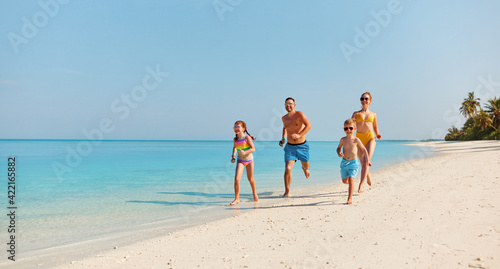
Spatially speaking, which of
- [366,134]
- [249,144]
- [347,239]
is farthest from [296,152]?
[347,239]

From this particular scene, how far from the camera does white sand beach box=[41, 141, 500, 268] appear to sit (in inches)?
118

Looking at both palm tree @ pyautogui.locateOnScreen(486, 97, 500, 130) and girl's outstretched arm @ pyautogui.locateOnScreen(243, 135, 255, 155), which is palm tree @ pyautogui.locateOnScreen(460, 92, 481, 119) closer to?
palm tree @ pyautogui.locateOnScreen(486, 97, 500, 130)

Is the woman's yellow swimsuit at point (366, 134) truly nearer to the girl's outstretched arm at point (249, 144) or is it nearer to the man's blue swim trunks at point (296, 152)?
the man's blue swim trunks at point (296, 152)

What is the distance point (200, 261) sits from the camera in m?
3.30

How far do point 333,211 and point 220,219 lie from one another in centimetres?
198

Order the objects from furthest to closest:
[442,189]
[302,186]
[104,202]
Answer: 1. [302,186]
2. [104,202]
3. [442,189]

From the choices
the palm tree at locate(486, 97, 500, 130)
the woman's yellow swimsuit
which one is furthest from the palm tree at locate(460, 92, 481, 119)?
the woman's yellow swimsuit

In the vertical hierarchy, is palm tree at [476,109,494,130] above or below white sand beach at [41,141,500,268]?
above

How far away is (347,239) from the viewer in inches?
145

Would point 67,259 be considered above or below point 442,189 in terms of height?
below

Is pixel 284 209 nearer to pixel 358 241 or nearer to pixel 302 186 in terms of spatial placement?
pixel 358 241

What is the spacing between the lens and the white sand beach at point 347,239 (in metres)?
3.00

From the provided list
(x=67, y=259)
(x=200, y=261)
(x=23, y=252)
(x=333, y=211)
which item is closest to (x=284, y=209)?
(x=333, y=211)

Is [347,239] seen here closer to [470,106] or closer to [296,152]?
[296,152]
